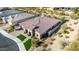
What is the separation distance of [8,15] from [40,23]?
0.31 meters

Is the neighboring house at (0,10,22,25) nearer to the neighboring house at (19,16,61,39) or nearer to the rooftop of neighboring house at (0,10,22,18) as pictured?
the rooftop of neighboring house at (0,10,22,18)

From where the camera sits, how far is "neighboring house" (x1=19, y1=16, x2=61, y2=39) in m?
1.56

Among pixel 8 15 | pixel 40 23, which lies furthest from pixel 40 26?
pixel 8 15

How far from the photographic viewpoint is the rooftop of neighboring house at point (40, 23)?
5.15ft

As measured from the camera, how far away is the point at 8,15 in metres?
1.62

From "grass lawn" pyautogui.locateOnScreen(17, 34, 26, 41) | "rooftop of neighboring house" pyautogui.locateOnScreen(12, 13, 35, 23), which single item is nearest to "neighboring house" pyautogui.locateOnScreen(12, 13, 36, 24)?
"rooftop of neighboring house" pyautogui.locateOnScreen(12, 13, 35, 23)

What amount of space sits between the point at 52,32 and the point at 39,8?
0.82 ft

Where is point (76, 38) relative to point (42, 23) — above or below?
below

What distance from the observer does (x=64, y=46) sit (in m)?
1.53

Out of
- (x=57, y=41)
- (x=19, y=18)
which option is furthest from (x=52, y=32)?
(x=19, y=18)

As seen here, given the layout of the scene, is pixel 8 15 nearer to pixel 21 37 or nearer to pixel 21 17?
pixel 21 17

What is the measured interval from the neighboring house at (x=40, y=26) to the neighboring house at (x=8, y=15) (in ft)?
0.36
